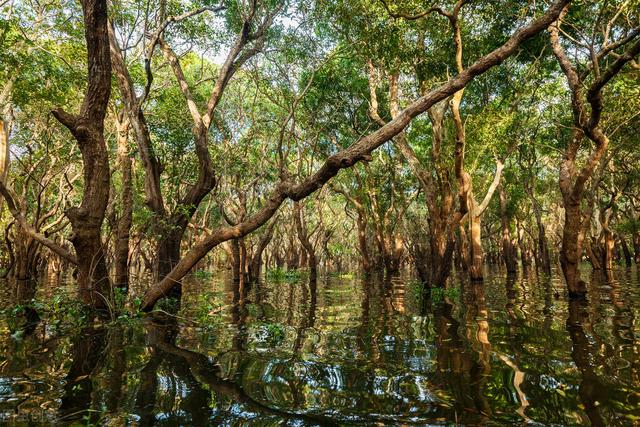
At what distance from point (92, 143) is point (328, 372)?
4564 mm

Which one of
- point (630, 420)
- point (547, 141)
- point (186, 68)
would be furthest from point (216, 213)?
point (630, 420)

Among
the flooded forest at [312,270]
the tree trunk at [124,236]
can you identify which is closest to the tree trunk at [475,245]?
the flooded forest at [312,270]

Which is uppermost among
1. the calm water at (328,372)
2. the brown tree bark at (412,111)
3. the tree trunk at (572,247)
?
the brown tree bark at (412,111)

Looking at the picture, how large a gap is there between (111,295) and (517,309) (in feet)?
24.1

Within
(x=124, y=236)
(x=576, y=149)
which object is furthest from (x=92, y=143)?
(x=576, y=149)

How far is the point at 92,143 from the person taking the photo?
5.76 metres

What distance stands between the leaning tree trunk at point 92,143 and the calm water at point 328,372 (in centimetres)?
117

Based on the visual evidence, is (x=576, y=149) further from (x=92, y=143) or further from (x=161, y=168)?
(x=161, y=168)

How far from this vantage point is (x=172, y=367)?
400 cm

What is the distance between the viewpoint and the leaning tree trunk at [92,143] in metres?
5.62

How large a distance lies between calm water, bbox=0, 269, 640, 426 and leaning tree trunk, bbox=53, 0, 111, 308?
1.17 m

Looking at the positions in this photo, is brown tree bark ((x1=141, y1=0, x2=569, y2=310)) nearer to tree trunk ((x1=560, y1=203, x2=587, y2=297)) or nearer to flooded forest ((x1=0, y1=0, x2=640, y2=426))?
flooded forest ((x1=0, y1=0, x2=640, y2=426))

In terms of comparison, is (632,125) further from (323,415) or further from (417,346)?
(323,415)

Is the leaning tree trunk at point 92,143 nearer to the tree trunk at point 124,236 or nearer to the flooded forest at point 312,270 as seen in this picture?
the flooded forest at point 312,270
